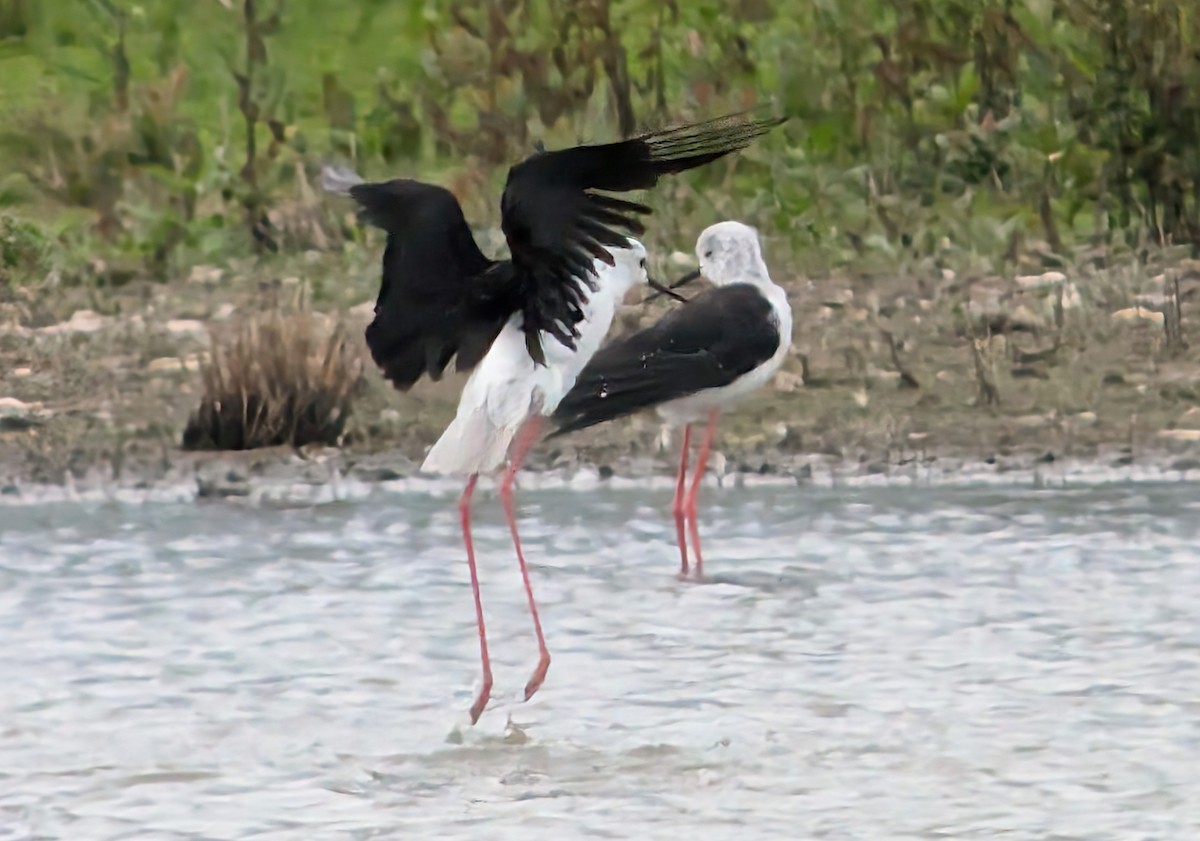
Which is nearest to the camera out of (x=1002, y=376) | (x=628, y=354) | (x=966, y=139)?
(x=628, y=354)

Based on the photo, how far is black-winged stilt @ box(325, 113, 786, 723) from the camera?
15.2 feet

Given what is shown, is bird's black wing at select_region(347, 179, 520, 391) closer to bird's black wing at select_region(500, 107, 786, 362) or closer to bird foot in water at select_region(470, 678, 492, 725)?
bird's black wing at select_region(500, 107, 786, 362)

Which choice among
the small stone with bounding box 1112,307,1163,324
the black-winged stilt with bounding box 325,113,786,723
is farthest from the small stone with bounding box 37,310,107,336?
the small stone with bounding box 1112,307,1163,324

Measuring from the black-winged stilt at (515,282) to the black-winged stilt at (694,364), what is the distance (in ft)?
2.18

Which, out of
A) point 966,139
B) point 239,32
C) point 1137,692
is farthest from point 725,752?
point 239,32

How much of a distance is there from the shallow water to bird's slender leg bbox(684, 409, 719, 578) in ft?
0.21

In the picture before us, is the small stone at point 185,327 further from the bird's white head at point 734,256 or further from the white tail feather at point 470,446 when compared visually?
the white tail feather at point 470,446

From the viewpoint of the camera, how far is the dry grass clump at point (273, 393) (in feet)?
23.7

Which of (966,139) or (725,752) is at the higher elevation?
(966,139)

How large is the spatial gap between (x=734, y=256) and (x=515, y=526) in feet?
4.56

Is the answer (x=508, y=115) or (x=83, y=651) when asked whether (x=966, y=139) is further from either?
(x=83, y=651)

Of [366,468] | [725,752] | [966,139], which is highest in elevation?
[966,139]

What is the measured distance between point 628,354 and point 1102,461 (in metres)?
1.46

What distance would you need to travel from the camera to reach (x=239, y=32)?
1067 cm
